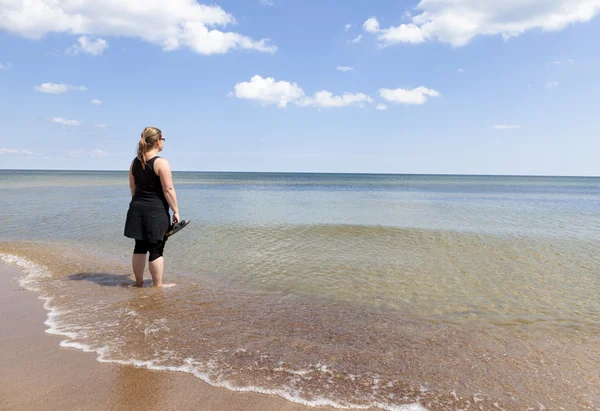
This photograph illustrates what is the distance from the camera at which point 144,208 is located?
531cm

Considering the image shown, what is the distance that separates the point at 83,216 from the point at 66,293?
11602 mm

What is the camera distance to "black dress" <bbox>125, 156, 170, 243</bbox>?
5.30m

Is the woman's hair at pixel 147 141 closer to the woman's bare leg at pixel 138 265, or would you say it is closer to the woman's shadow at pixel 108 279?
the woman's bare leg at pixel 138 265

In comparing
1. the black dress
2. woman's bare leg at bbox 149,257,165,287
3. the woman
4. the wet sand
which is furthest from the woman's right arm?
the wet sand

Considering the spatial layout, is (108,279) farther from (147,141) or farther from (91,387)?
(91,387)

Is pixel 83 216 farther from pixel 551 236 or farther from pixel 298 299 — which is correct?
pixel 551 236

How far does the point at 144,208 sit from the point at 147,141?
3.10 ft

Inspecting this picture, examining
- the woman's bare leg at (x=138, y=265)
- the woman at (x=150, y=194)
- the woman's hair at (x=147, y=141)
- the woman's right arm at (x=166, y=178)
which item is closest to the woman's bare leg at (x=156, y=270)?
the woman's bare leg at (x=138, y=265)

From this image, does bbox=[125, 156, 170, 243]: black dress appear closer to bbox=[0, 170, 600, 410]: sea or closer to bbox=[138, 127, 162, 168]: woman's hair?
bbox=[138, 127, 162, 168]: woman's hair

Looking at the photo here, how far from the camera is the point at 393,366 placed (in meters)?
3.40

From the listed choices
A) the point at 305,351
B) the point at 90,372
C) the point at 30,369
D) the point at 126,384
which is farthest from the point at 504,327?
the point at 30,369

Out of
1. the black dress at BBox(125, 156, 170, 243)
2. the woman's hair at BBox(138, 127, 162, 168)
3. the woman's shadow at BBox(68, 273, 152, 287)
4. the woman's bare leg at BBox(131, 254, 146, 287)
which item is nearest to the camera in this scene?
the woman's hair at BBox(138, 127, 162, 168)

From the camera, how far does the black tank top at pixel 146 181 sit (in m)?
5.23

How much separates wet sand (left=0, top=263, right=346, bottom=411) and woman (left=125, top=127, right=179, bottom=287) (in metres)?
1.93
